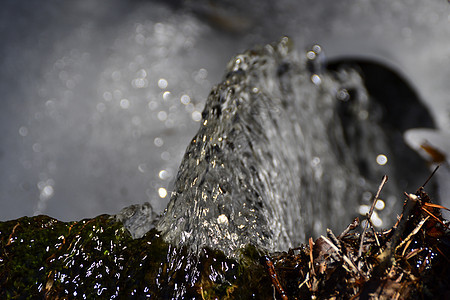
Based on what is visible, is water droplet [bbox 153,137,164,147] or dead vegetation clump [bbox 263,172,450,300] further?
water droplet [bbox 153,137,164,147]

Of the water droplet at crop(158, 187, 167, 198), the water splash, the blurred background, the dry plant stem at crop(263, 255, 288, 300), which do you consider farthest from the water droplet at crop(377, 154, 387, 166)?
the dry plant stem at crop(263, 255, 288, 300)

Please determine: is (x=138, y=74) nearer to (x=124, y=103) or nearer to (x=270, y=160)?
(x=124, y=103)

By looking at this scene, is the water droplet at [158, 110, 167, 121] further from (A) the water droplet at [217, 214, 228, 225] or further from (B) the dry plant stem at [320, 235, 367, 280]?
(B) the dry plant stem at [320, 235, 367, 280]

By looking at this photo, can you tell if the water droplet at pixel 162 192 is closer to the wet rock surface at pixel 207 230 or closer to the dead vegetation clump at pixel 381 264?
the wet rock surface at pixel 207 230

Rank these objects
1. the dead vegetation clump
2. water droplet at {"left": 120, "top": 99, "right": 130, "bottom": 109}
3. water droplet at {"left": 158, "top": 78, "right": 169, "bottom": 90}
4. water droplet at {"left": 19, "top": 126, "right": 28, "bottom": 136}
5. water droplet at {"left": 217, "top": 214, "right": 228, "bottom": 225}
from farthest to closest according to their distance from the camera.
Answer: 1. water droplet at {"left": 158, "top": 78, "right": 169, "bottom": 90}
2. water droplet at {"left": 120, "top": 99, "right": 130, "bottom": 109}
3. water droplet at {"left": 19, "top": 126, "right": 28, "bottom": 136}
4. water droplet at {"left": 217, "top": 214, "right": 228, "bottom": 225}
5. the dead vegetation clump

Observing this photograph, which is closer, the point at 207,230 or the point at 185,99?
the point at 207,230

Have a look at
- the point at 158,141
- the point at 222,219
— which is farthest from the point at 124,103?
the point at 222,219

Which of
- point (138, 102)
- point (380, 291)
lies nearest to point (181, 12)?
point (138, 102)

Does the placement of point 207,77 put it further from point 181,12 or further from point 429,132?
point 429,132
